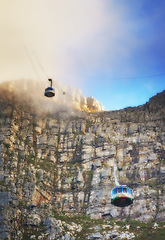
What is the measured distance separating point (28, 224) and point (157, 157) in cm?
6839

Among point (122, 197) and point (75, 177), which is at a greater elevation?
point (75, 177)

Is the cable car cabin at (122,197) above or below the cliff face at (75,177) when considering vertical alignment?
below

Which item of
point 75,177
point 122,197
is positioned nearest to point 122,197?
point 122,197

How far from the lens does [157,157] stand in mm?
184000

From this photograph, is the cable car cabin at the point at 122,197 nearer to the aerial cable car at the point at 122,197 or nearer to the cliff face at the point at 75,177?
the aerial cable car at the point at 122,197

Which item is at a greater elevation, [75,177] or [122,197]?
[75,177]

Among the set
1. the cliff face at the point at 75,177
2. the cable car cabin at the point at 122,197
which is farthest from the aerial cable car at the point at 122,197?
the cliff face at the point at 75,177

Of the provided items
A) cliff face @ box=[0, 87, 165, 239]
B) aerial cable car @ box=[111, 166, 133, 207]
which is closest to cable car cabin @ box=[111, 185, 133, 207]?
aerial cable car @ box=[111, 166, 133, 207]

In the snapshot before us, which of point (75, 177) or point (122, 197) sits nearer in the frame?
point (122, 197)

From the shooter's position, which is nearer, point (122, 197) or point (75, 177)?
point (122, 197)

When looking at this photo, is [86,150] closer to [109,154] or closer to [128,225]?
[109,154]

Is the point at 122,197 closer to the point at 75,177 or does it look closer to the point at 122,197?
the point at 122,197

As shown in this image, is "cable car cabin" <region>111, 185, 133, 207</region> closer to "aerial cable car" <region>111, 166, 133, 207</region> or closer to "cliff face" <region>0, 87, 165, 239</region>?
"aerial cable car" <region>111, 166, 133, 207</region>

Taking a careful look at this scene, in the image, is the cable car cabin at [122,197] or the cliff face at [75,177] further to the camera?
the cliff face at [75,177]
